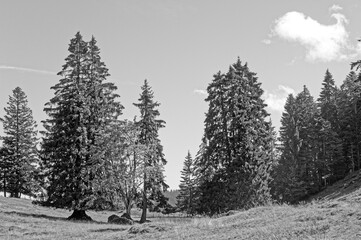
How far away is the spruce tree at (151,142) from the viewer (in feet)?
143

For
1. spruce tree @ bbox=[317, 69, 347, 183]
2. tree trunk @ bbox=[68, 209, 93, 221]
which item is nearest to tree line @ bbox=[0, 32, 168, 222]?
tree trunk @ bbox=[68, 209, 93, 221]

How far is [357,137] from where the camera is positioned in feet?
190

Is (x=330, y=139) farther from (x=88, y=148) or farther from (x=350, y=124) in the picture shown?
(x=88, y=148)

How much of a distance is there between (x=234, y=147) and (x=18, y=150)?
33.8 metres

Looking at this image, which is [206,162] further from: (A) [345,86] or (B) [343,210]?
(A) [345,86]

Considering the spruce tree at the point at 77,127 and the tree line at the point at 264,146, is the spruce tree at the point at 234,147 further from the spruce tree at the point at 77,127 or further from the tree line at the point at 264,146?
the spruce tree at the point at 77,127

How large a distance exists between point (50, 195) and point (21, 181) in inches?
923

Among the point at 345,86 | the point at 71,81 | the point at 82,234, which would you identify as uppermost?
the point at 345,86

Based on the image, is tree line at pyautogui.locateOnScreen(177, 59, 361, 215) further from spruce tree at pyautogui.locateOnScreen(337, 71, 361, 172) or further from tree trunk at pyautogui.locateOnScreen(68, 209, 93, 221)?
tree trunk at pyautogui.locateOnScreen(68, 209, 93, 221)

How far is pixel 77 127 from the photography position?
37.6 meters

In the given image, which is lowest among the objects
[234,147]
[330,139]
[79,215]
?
[79,215]

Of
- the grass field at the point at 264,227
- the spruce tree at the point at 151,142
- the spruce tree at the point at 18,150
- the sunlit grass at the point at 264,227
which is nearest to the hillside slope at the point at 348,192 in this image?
the grass field at the point at 264,227

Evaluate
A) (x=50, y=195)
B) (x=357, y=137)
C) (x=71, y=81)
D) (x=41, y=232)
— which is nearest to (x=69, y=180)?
(x=50, y=195)

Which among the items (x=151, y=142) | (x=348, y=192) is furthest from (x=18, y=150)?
(x=348, y=192)
